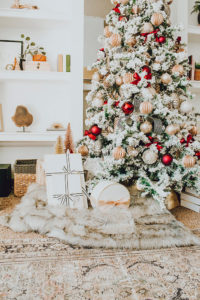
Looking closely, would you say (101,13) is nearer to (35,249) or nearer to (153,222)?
(153,222)

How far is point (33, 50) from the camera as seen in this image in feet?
8.01

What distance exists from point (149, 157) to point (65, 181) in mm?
515

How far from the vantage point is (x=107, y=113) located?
5.73ft

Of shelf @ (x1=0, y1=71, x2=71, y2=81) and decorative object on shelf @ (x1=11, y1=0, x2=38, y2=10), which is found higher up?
decorative object on shelf @ (x1=11, y1=0, x2=38, y2=10)

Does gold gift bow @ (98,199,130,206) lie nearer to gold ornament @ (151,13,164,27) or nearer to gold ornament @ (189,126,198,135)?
gold ornament @ (189,126,198,135)

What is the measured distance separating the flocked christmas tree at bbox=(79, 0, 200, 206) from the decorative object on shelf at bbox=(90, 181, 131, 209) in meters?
0.15

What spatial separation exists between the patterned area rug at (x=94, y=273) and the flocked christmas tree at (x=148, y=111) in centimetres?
48

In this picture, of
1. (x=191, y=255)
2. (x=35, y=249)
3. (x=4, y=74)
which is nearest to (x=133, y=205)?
(x=191, y=255)

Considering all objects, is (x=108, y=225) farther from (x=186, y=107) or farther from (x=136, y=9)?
(x=136, y=9)

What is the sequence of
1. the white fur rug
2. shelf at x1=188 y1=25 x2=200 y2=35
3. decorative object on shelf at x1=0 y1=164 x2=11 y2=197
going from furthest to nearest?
shelf at x1=188 y1=25 x2=200 y2=35 → decorative object on shelf at x1=0 y1=164 x2=11 y2=197 → the white fur rug

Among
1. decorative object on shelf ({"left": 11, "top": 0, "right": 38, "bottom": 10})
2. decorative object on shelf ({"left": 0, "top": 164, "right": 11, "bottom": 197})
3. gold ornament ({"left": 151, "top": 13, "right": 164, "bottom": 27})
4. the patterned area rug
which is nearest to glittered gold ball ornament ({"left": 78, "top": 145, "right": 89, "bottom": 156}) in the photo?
decorative object on shelf ({"left": 0, "top": 164, "right": 11, "bottom": 197})

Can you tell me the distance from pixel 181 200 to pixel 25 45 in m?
1.89

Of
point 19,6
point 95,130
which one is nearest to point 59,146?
point 95,130

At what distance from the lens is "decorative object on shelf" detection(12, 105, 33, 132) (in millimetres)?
2391
